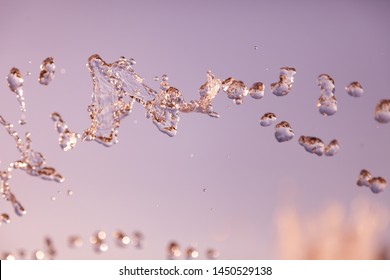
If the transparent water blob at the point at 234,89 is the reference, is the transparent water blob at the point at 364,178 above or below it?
below

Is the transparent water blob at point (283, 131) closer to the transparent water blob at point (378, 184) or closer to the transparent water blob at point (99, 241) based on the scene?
the transparent water blob at point (378, 184)

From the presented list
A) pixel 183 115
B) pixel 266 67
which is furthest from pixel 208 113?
pixel 266 67

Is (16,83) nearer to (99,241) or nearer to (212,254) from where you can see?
(99,241)

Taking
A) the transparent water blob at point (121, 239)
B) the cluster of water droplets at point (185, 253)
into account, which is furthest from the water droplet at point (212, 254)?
the transparent water blob at point (121, 239)

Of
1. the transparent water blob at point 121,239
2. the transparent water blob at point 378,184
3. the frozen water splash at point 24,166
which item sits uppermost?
the frozen water splash at point 24,166

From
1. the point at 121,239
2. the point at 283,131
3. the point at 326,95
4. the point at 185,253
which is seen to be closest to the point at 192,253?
the point at 185,253
